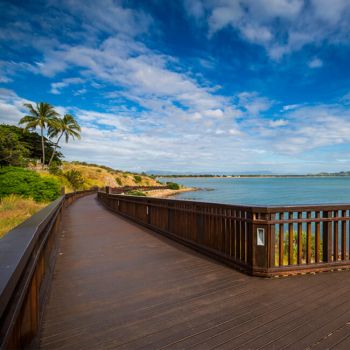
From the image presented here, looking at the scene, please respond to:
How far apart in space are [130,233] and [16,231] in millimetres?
5498

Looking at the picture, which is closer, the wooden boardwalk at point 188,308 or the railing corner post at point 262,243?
the wooden boardwalk at point 188,308

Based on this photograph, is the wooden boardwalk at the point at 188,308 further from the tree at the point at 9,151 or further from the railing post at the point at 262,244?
the tree at the point at 9,151

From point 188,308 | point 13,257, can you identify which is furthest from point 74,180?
point 13,257

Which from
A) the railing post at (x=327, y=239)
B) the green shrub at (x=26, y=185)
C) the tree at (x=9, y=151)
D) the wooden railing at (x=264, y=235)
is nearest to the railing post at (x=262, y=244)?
the wooden railing at (x=264, y=235)

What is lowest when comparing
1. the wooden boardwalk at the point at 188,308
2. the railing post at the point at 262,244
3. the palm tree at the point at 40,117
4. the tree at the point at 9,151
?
the wooden boardwalk at the point at 188,308

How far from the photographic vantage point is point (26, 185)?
18922 millimetres

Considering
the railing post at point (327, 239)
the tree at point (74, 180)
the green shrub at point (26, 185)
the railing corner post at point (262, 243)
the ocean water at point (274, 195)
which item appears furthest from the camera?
the ocean water at point (274, 195)

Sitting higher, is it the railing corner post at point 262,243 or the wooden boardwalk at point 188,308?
the railing corner post at point 262,243

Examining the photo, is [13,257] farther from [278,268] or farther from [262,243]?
[278,268]

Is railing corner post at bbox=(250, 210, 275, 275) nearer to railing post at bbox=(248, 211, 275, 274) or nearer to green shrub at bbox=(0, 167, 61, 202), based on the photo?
railing post at bbox=(248, 211, 275, 274)

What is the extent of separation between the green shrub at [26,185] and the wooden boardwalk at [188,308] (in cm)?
1609

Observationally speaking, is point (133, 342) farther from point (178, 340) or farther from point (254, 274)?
point (254, 274)

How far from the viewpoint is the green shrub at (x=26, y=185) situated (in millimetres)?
18266

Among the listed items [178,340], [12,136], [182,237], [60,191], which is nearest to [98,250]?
[182,237]
